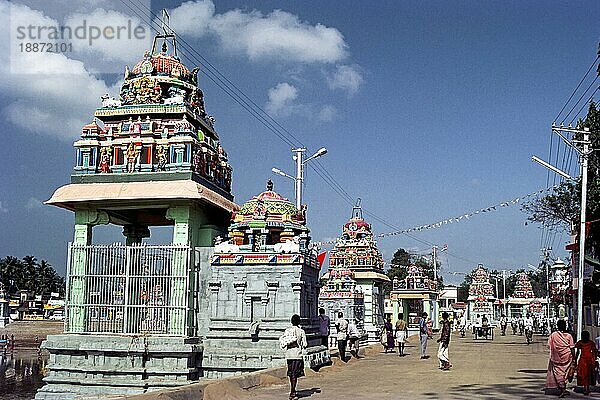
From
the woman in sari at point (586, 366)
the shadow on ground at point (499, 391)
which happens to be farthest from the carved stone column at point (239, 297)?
the woman in sari at point (586, 366)

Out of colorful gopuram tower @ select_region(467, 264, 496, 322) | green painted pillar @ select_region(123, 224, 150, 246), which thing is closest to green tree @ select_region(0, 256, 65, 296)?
colorful gopuram tower @ select_region(467, 264, 496, 322)

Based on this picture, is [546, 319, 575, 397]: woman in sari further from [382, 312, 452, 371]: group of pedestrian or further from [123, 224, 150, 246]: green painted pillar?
[123, 224, 150, 246]: green painted pillar

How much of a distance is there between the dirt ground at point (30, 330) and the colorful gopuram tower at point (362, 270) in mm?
27734

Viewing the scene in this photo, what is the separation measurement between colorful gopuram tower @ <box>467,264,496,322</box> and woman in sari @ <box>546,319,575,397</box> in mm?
55031

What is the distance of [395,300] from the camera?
53938mm

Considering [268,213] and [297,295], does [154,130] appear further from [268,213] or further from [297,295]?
[297,295]

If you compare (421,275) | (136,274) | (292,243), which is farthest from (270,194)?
(421,275)

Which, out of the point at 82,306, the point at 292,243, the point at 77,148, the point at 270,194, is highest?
the point at 77,148

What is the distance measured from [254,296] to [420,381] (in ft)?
18.7

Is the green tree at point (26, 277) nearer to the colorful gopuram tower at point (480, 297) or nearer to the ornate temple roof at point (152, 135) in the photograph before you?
the colorful gopuram tower at point (480, 297)

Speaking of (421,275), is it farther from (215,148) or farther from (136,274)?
(136,274)

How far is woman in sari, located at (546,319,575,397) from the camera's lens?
519 inches

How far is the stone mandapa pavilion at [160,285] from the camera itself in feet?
64.2

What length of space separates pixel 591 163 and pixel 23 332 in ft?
167
